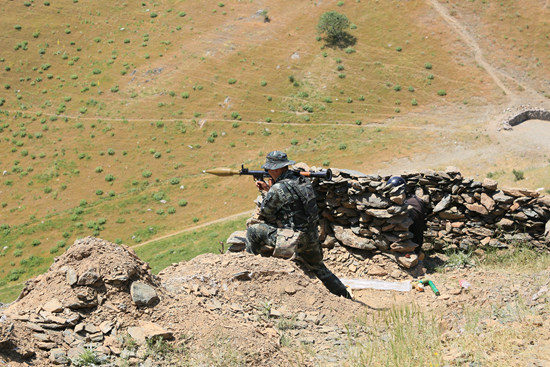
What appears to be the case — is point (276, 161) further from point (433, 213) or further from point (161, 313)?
point (433, 213)

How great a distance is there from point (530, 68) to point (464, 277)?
3941 cm

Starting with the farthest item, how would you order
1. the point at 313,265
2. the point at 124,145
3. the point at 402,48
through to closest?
the point at 402,48 → the point at 124,145 → the point at 313,265

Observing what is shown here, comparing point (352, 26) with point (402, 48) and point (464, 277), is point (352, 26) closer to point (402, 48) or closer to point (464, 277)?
point (402, 48)

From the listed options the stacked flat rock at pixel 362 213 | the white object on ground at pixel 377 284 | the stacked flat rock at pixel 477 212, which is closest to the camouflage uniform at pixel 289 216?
the white object on ground at pixel 377 284

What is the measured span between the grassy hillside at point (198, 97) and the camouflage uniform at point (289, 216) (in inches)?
799

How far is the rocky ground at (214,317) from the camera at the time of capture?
19.1ft

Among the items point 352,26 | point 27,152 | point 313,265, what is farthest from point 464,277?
point 352,26

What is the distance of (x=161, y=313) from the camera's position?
21.8 ft

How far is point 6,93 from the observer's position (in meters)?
46.5

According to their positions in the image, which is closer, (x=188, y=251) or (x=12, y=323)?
(x=12, y=323)

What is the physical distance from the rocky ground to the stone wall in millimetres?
2394

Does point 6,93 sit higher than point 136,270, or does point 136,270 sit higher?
point 136,270

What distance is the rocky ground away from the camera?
5836 millimetres

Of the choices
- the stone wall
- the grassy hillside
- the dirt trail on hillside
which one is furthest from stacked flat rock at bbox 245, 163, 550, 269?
the dirt trail on hillside
